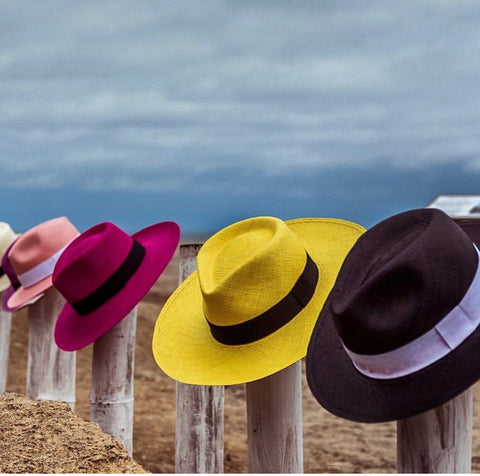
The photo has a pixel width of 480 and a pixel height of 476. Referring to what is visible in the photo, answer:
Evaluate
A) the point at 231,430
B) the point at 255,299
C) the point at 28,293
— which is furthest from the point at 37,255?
the point at 231,430

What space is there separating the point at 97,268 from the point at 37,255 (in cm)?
145

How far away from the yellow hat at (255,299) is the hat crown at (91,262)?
911mm

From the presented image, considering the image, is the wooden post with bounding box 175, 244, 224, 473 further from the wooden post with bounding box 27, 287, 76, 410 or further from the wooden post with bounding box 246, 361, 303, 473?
the wooden post with bounding box 27, 287, 76, 410

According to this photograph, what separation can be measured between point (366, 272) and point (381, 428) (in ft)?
21.4

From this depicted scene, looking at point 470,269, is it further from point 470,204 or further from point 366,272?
point 470,204

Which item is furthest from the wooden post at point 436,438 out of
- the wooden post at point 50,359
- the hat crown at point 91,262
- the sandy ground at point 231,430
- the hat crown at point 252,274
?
the sandy ground at point 231,430

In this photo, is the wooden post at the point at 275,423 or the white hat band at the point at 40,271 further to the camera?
the white hat band at the point at 40,271

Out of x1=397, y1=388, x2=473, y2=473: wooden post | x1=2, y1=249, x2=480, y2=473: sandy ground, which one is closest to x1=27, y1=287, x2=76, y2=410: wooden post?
x1=2, y1=249, x2=480, y2=473: sandy ground

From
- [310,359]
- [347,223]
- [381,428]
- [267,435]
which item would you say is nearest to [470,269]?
[310,359]

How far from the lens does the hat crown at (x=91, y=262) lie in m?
4.05

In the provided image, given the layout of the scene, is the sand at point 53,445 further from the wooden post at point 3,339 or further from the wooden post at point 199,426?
the wooden post at point 3,339

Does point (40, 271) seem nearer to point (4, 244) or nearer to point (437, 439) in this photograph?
point (4, 244)

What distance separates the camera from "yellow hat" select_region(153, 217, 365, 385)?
295 cm

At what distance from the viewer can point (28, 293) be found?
5.40 meters
